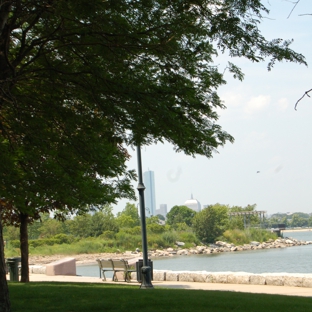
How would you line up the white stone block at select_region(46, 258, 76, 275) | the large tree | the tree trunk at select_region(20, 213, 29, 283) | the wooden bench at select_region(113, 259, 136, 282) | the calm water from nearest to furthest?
1. the large tree
2. the tree trunk at select_region(20, 213, 29, 283)
3. the wooden bench at select_region(113, 259, 136, 282)
4. the white stone block at select_region(46, 258, 76, 275)
5. the calm water

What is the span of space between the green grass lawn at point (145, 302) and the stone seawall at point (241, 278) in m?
4.48

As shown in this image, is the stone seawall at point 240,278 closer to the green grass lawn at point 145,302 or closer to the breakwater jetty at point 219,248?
the green grass lawn at point 145,302

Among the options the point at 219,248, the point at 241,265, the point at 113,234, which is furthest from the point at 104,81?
the point at 219,248

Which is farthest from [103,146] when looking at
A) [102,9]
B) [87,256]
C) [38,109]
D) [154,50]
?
[87,256]

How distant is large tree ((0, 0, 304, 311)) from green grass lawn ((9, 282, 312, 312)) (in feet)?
6.51

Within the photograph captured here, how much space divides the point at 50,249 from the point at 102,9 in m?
51.3

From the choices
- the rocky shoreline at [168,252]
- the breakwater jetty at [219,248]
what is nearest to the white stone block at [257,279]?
the rocky shoreline at [168,252]

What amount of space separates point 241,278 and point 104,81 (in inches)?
389

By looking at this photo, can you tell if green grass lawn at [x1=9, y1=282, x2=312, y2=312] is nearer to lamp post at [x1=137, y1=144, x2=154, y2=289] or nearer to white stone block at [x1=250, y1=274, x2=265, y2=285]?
lamp post at [x1=137, y1=144, x2=154, y2=289]

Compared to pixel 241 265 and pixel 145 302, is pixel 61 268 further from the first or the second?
pixel 241 265

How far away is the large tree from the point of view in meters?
9.42

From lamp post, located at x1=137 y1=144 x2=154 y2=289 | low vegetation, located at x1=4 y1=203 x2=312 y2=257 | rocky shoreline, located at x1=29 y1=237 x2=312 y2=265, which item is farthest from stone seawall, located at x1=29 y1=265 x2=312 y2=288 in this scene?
low vegetation, located at x1=4 y1=203 x2=312 y2=257

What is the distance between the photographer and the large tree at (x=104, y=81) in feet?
30.9

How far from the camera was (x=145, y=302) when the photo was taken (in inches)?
410
